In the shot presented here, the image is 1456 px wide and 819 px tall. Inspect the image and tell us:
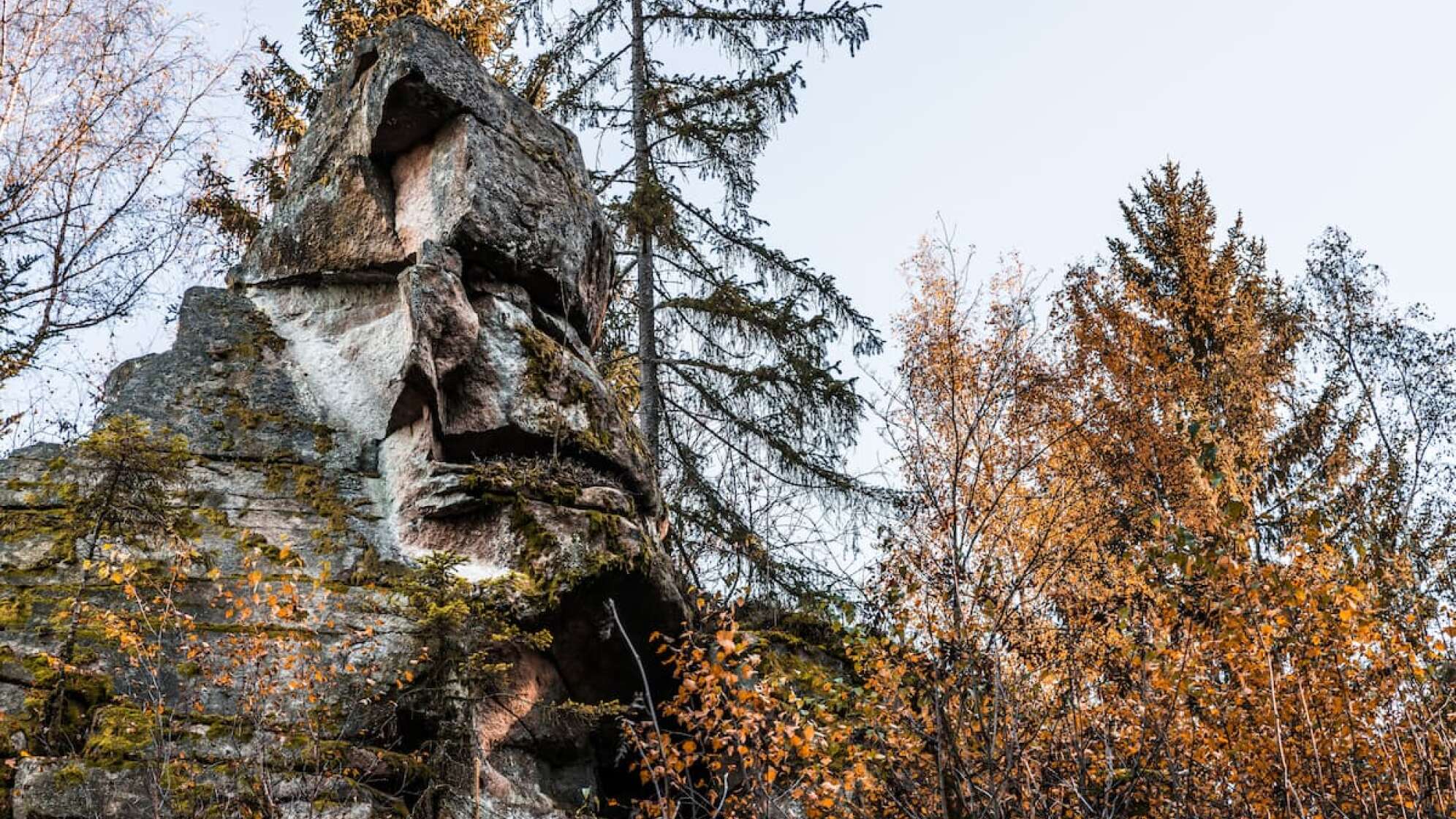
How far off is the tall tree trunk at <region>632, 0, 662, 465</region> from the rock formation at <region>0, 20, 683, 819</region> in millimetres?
1800

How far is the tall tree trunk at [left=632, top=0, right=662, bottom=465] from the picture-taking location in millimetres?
11836

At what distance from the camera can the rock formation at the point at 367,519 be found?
5.40 metres

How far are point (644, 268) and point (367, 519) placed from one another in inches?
245

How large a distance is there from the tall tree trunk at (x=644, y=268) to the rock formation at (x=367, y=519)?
1.80m

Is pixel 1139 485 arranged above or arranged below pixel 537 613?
above

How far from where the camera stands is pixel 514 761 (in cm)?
654

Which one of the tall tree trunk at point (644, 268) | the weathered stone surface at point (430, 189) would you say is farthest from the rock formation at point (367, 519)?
the tall tree trunk at point (644, 268)

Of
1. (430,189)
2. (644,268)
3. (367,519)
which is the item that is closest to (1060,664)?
(367,519)

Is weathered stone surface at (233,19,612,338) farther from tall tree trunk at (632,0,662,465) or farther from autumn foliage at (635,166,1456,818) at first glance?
autumn foliage at (635,166,1456,818)

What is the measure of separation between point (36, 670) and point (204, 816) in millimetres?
1424

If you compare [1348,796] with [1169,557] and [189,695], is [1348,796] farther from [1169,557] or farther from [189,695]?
[189,695]

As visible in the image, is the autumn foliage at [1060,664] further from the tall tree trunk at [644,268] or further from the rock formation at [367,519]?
the tall tree trunk at [644,268]

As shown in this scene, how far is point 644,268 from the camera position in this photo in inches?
508

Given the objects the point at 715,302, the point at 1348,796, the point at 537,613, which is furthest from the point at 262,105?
the point at 1348,796
